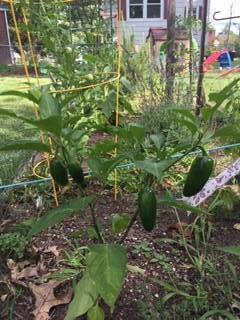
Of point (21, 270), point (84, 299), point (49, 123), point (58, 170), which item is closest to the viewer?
point (49, 123)

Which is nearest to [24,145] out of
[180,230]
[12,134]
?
[180,230]

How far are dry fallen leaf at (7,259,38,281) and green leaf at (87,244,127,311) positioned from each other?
71cm

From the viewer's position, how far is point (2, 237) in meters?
1.92

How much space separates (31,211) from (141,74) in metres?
2.97

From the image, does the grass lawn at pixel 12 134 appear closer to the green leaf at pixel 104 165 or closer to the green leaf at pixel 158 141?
the green leaf at pixel 104 165

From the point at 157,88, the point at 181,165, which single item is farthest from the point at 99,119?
the point at 157,88

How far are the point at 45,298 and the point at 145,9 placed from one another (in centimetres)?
1550

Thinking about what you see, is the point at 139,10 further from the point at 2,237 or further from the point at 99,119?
the point at 2,237

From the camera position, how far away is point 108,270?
1052 mm

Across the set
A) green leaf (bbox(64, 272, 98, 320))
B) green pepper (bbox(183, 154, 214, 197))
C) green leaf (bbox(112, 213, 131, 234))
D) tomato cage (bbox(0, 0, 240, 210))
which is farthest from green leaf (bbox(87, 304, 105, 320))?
tomato cage (bbox(0, 0, 240, 210))

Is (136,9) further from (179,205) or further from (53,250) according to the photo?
(179,205)

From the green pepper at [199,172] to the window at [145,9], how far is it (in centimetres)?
1554

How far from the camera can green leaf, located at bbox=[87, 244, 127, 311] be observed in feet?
3.31

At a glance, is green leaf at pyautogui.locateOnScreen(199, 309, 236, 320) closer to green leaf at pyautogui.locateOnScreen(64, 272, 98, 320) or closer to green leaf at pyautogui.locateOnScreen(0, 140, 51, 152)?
green leaf at pyautogui.locateOnScreen(64, 272, 98, 320)
